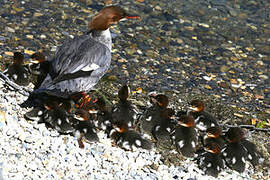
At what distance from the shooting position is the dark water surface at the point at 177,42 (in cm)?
553

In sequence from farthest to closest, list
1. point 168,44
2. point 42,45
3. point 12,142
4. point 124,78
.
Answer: point 168,44 < point 42,45 < point 124,78 < point 12,142

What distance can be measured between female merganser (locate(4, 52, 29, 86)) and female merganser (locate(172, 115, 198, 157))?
176 centimetres

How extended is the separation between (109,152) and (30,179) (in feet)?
2.65

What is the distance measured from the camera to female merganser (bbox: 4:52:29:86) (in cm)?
459

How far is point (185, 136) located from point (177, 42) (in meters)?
2.78

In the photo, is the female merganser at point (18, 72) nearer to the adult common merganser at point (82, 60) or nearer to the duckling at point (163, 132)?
the adult common merganser at point (82, 60)

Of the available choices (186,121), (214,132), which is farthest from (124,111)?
(214,132)

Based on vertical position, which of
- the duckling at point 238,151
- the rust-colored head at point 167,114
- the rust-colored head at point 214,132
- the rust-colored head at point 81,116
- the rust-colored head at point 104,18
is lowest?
the duckling at point 238,151

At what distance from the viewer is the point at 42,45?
574 cm

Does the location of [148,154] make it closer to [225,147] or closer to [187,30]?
[225,147]

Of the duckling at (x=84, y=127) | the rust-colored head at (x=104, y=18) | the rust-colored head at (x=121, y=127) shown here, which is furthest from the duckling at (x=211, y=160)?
the rust-colored head at (x=104, y=18)

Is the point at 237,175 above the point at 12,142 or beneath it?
beneath

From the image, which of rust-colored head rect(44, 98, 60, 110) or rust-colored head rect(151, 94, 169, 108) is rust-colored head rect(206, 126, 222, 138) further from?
rust-colored head rect(44, 98, 60, 110)

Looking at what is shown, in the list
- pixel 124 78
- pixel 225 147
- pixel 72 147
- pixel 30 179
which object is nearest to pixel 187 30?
pixel 124 78
